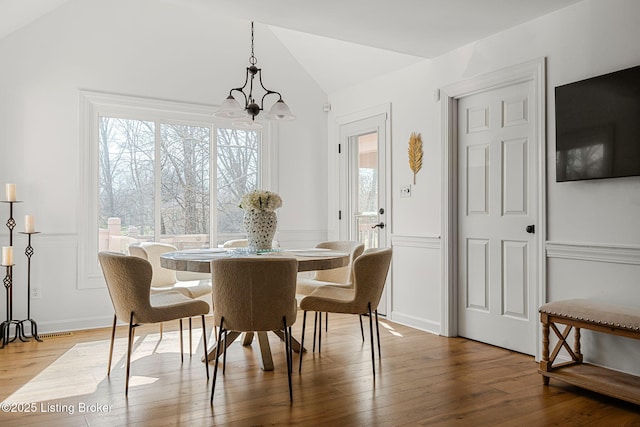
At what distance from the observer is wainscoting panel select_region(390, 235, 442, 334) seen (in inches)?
175

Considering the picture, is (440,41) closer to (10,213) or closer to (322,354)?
(322,354)

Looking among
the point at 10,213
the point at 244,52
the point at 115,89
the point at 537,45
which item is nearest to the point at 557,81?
the point at 537,45

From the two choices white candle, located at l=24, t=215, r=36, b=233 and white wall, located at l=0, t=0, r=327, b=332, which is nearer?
white candle, located at l=24, t=215, r=36, b=233

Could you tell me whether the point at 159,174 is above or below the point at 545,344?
above

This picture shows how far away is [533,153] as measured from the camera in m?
3.64

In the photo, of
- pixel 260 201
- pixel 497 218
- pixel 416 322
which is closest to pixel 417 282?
pixel 416 322

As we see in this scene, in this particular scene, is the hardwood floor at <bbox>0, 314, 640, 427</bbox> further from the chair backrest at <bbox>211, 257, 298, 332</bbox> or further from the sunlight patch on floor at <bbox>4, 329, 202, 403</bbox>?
the chair backrest at <bbox>211, 257, 298, 332</bbox>

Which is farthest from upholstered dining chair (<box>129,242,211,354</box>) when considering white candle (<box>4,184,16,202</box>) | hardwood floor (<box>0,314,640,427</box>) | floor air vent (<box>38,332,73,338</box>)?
white candle (<box>4,184,16,202</box>)

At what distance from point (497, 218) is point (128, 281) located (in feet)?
9.26

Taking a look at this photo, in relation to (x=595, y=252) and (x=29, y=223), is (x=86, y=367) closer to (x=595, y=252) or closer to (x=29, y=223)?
(x=29, y=223)

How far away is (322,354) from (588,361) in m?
1.83

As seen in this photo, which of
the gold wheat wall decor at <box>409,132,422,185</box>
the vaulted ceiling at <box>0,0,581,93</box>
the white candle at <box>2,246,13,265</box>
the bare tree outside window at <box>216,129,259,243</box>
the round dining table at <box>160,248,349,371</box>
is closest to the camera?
the round dining table at <box>160,248,349,371</box>

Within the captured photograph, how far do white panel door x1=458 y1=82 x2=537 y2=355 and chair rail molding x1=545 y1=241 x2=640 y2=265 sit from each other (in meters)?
0.27

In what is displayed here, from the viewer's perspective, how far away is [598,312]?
8.93 feet
